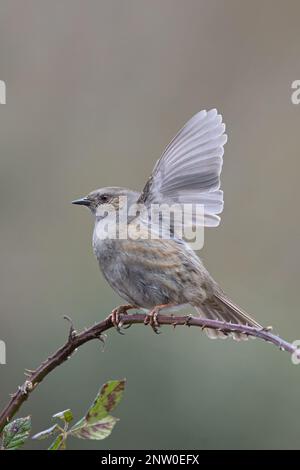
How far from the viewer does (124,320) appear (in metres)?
2.64

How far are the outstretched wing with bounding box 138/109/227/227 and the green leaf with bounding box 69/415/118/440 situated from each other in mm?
2094

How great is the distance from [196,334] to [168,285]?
278 cm

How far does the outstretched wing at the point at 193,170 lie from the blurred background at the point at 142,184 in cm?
248

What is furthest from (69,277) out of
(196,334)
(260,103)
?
(260,103)

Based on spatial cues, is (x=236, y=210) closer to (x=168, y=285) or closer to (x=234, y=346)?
(x=234, y=346)

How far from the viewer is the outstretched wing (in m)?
4.00

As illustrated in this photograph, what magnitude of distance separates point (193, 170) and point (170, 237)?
0.36 meters

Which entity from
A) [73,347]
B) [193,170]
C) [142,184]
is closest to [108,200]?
[193,170]

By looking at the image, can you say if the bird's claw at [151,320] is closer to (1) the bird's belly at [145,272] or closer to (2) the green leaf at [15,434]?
(1) the bird's belly at [145,272]

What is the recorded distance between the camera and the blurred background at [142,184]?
20.9ft

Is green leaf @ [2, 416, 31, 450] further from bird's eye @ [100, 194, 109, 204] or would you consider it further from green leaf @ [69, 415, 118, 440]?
bird's eye @ [100, 194, 109, 204]

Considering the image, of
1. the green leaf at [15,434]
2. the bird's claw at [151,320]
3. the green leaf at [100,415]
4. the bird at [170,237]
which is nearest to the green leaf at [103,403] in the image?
the green leaf at [100,415]

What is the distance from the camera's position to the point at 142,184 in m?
8.93

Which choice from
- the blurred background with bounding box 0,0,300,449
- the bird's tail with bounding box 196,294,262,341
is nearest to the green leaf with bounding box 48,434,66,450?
the bird's tail with bounding box 196,294,262,341
